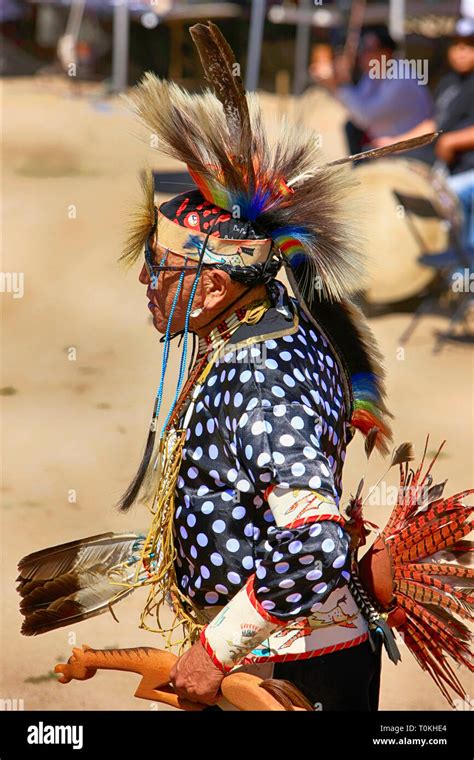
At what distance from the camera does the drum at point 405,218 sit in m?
8.06

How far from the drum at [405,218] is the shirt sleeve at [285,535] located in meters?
5.84

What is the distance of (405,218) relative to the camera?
26.8 ft

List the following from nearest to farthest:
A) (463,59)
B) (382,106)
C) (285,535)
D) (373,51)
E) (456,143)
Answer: (285,535)
(456,143)
(463,59)
(382,106)
(373,51)

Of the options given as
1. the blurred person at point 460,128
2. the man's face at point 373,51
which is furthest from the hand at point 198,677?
the man's face at point 373,51

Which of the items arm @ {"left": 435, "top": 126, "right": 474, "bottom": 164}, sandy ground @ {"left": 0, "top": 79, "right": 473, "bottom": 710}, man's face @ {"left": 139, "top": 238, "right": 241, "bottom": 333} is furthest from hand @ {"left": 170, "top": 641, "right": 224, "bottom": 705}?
arm @ {"left": 435, "top": 126, "right": 474, "bottom": 164}

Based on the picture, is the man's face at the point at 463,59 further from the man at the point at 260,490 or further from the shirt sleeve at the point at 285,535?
the shirt sleeve at the point at 285,535

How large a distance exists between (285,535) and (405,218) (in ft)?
20.4

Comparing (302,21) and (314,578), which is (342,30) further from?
(314,578)

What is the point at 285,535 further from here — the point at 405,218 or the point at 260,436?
the point at 405,218

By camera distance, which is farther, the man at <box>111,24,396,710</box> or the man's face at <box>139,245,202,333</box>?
the man's face at <box>139,245,202,333</box>

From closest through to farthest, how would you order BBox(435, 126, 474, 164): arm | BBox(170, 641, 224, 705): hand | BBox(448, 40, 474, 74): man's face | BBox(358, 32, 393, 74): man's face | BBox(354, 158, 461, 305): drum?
1. BBox(170, 641, 224, 705): hand
2. BBox(435, 126, 474, 164): arm
3. BBox(354, 158, 461, 305): drum
4. BBox(448, 40, 474, 74): man's face
5. BBox(358, 32, 393, 74): man's face

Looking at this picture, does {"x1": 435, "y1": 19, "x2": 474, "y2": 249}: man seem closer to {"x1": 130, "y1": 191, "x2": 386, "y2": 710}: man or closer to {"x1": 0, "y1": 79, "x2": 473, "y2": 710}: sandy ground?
{"x1": 0, "y1": 79, "x2": 473, "y2": 710}: sandy ground

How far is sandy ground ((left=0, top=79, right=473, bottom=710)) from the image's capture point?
418 cm

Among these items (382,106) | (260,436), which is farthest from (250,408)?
(382,106)
